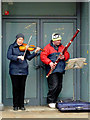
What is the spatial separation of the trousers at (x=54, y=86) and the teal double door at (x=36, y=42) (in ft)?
1.16

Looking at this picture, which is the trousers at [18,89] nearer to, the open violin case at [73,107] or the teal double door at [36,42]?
the teal double door at [36,42]

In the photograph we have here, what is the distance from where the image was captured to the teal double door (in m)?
9.07

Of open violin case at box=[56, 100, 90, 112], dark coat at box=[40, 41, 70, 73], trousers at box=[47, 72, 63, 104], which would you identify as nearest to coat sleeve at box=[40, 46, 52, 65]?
dark coat at box=[40, 41, 70, 73]

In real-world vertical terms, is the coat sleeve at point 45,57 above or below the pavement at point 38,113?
above

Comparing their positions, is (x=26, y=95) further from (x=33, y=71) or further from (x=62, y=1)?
(x=62, y=1)

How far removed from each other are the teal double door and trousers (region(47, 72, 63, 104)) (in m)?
0.35

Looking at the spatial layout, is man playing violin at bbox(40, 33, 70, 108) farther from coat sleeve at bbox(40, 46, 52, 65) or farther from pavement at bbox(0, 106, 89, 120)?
pavement at bbox(0, 106, 89, 120)

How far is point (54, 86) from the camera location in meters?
8.67

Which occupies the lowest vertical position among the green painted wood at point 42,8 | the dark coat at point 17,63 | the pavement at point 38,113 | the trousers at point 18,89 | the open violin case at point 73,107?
the pavement at point 38,113

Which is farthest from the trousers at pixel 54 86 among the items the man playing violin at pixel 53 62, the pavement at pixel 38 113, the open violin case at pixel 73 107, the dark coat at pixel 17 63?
the dark coat at pixel 17 63

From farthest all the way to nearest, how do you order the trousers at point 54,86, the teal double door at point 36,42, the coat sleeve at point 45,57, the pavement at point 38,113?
the teal double door at point 36,42
the trousers at point 54,86
the coat sleeve at point 45,57
the pavement at point 38,113

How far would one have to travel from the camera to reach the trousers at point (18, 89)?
8.28 meters

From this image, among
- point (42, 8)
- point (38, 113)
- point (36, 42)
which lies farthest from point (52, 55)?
Result: point (38, 113)

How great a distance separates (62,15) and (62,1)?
36 cm
